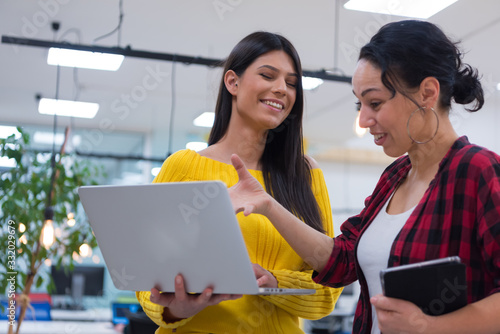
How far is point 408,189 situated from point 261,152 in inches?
27.6

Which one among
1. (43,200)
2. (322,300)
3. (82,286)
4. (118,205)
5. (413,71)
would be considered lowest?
(82,286)

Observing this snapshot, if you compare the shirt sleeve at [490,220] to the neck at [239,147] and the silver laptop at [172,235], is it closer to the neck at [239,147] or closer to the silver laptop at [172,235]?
the silver laptop at [172,235]

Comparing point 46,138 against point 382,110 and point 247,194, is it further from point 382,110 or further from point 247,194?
point 382,110

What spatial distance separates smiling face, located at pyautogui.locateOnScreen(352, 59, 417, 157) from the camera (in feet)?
4.79

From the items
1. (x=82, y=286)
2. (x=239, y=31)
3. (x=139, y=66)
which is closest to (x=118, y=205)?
(x=239, y=31)

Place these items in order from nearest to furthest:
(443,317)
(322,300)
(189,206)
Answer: (443,317)
(189,206)
(322,300)

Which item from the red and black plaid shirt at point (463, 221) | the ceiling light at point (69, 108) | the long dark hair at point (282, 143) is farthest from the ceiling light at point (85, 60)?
the red and black plaid shirt at point (463, 221)

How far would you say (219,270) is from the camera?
146 centimetres

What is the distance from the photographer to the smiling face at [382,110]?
1.46 m

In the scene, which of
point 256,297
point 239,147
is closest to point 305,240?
point 256,297

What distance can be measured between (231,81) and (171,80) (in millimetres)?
6084

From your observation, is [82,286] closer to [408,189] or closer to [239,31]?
[239,31]

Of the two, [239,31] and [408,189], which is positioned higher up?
[239,31]

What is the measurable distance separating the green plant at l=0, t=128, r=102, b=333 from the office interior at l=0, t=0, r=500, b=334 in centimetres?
37
